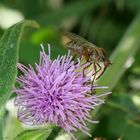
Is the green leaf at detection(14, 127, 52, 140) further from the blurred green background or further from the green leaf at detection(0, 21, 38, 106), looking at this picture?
the blurred green background

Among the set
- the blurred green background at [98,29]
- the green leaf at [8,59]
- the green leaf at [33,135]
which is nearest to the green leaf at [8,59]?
the green leaf at [8,59]

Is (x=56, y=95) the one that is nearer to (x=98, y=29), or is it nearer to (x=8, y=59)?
(x=8, y=59)

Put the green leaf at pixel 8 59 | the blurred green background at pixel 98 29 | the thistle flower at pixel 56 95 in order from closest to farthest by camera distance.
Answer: the green leaf at pixel 8 59 < the thistle flower at pixel 56 95 < the blurred green background at pixel 98 29

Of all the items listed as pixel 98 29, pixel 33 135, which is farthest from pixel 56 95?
pixel 98 29

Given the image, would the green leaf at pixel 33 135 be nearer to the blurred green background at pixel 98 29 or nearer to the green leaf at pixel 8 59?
the green leaf at pixel 8 59

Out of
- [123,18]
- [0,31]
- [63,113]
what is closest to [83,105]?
[63,113]
